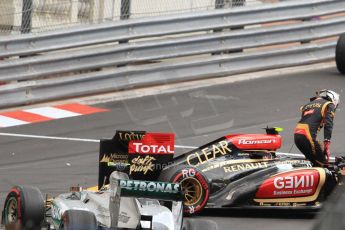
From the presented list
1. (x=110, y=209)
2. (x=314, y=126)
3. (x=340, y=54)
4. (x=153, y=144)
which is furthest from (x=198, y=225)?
(x=340, y=54)

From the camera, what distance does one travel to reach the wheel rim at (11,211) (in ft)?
31.4

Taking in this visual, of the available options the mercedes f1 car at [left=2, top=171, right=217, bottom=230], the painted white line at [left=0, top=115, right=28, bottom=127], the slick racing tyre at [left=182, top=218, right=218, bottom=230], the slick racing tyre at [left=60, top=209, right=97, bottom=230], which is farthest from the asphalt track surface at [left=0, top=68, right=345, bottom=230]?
the slick racing tyre at [left=60, top=209, right=97, bottom=230]

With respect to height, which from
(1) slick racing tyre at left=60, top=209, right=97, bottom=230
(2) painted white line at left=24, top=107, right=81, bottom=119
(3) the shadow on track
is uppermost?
(2) painted white line at left=24, top=107, right=81, bottom=119

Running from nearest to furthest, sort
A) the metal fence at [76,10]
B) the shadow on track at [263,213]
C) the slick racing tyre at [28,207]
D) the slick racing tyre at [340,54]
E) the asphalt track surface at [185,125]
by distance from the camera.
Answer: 1. the slick racing tyre at [28,207]
2. the shadow on track at [263,213]
3. the asphalt track surface at [185,125]
4. the metal fence at [76,10]
5. the slick racing tyre at [340,54]

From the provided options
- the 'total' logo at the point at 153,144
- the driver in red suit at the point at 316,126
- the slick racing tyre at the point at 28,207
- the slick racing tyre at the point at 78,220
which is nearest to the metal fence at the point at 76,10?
the driver in red suit at the point at 316,126

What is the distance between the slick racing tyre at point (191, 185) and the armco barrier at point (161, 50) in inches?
216

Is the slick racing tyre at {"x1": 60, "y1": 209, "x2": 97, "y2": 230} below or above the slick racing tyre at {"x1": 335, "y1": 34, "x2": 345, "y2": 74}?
below

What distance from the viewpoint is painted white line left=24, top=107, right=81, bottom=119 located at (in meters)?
15.6

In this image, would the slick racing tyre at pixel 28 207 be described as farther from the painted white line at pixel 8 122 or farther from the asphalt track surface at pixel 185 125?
the painted white line at pixel 8 122

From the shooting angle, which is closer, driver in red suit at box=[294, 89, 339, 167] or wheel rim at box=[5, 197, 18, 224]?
wheel rim at box=[5, 197, 18, 224]

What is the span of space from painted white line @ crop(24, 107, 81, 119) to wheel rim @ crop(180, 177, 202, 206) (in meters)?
5.04

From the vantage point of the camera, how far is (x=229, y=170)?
36.9ft

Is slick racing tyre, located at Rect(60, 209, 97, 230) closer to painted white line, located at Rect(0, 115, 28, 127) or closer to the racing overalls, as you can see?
the racing overalls

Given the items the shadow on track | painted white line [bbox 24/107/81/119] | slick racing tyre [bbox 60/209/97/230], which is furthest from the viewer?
painted white line [bbox 24/107/81/119]
